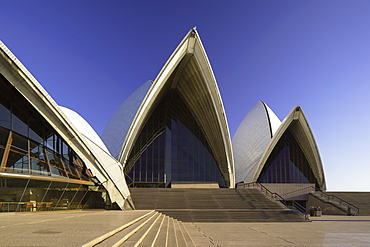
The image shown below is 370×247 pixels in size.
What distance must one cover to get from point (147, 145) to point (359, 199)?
Answer: 1939 cm

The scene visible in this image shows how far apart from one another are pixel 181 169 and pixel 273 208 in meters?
13.5

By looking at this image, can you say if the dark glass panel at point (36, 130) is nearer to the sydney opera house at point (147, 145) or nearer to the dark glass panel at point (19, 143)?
the sydney opera house at point (147, 145)

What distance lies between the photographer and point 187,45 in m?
24.1

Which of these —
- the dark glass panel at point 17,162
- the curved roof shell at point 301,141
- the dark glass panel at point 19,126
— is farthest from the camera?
the curved roof shell at point 301,141

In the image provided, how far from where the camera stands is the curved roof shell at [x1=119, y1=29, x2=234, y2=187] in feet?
80.0

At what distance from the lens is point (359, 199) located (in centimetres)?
2548

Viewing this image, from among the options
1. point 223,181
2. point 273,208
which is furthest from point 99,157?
point 223,181

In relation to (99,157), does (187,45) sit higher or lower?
higher

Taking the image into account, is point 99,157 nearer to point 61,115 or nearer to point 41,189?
point 61,115

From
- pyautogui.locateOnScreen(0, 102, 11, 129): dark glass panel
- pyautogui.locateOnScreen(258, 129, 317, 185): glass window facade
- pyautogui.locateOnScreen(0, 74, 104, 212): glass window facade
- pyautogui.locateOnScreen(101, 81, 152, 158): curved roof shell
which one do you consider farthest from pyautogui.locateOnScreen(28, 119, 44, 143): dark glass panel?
pyautogui.locateOnScreen(258, 129, 317, 185): glass window facade

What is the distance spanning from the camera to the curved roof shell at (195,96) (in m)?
24.4

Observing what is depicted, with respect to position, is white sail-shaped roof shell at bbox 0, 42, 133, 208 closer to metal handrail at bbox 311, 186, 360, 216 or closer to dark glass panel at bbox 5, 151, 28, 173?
dark glass panel at bbox 5, 151, 28, 173

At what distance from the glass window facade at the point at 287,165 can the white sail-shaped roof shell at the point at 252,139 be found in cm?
140

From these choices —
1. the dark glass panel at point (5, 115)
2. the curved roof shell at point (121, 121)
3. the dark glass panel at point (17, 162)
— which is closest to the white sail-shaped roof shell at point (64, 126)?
the dark glass panel at point (5, 115)
